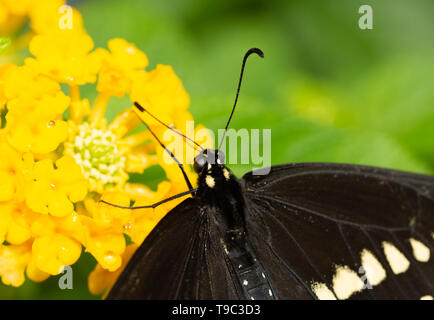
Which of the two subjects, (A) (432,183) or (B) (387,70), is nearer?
(A) (432,183)

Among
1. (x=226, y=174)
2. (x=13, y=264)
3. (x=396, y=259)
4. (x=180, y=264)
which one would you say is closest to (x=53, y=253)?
A: (x=13, y=264)

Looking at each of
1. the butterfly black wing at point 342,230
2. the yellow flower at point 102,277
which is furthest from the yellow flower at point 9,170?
the butterfly black wing at point 342,230

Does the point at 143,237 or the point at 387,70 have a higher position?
the point at 387,70

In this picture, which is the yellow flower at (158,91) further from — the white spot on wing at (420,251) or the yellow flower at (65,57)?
the white spot on wing at (420,251)

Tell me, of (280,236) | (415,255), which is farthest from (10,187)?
(415,255)

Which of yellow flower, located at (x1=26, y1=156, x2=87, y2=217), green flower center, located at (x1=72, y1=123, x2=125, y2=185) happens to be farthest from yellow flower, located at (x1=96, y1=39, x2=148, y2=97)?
yellow flower, located at (x1=26, y1=156, x2=87, y2=217)

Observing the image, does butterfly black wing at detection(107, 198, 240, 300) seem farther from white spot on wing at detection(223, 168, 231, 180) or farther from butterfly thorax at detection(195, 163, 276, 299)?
white spot on wing at detection(223, 168, 231, 180)

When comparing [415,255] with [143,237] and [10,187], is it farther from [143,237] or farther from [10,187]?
[10,187]
